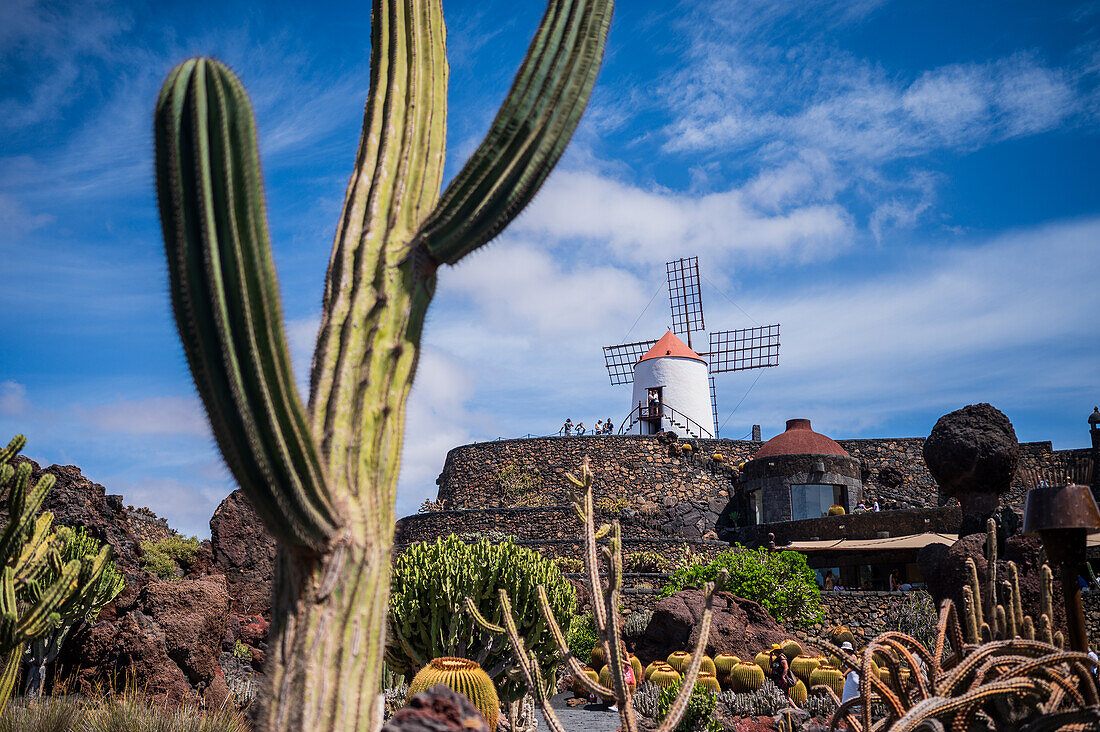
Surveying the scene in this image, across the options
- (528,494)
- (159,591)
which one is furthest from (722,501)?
(159,591)

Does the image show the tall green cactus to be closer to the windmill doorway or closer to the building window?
the building window

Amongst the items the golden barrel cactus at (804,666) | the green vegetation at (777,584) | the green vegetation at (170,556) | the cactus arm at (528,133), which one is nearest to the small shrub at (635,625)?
the green vegetation at (777,584)

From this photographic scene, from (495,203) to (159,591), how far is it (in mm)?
10845

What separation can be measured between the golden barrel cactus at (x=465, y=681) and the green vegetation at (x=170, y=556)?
1235 centimetres

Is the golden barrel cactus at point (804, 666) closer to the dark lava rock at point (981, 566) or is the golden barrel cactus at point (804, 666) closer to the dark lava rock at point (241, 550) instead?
the dark lava rock at point (981, 566)

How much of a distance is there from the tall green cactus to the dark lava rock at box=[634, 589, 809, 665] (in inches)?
535

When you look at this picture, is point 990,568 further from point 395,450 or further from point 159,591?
Result: point 159,591

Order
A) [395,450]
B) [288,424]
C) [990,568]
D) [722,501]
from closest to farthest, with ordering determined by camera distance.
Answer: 1. [288,424]
2. [395,450]
3. [990,568]
4. [722,501]

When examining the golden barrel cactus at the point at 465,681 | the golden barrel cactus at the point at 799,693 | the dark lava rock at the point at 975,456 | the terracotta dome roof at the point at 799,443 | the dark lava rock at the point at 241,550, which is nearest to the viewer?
the golden barrel cactus at the point at 465,681

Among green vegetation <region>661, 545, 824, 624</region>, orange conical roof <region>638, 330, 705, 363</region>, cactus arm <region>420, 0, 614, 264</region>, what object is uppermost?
orange conical roof <region>638, 330, 705, 363</region>

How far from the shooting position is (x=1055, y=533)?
4527 mm

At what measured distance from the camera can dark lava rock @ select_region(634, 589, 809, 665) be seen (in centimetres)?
1477

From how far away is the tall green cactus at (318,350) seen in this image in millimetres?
1800

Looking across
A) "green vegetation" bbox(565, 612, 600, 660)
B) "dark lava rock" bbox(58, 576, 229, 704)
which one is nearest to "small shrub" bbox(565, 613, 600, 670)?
"green vegetation" bbox(565, 612, 600, 660)
